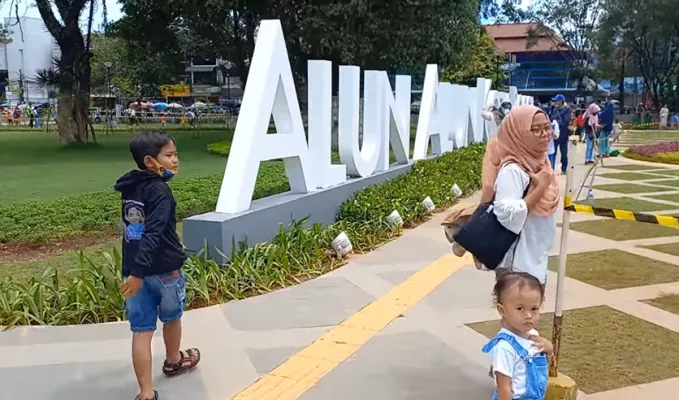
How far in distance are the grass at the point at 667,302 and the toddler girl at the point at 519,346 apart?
2954mm

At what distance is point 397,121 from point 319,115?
3346mm

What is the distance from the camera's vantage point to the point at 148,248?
331 cm

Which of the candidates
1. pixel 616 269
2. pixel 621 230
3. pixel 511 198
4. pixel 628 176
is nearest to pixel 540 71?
pixel 628 176

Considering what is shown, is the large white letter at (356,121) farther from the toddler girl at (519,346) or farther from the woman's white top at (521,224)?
the toddler girl at (519,346)

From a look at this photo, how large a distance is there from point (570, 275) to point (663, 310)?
114cm

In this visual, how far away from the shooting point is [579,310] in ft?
17.2

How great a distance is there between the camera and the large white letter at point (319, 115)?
8.04 m

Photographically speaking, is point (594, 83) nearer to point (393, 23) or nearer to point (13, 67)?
point (393, 23)

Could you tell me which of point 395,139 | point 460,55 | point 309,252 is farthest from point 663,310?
point 460,55

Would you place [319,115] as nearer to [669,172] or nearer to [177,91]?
[669,172]

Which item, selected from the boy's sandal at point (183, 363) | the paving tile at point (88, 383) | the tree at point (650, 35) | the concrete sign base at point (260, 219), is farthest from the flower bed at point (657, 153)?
the tree at point (650, 35)

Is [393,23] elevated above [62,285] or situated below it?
above

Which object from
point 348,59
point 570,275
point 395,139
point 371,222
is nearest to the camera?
point 570,275

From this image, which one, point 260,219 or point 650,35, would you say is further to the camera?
point 650,35
